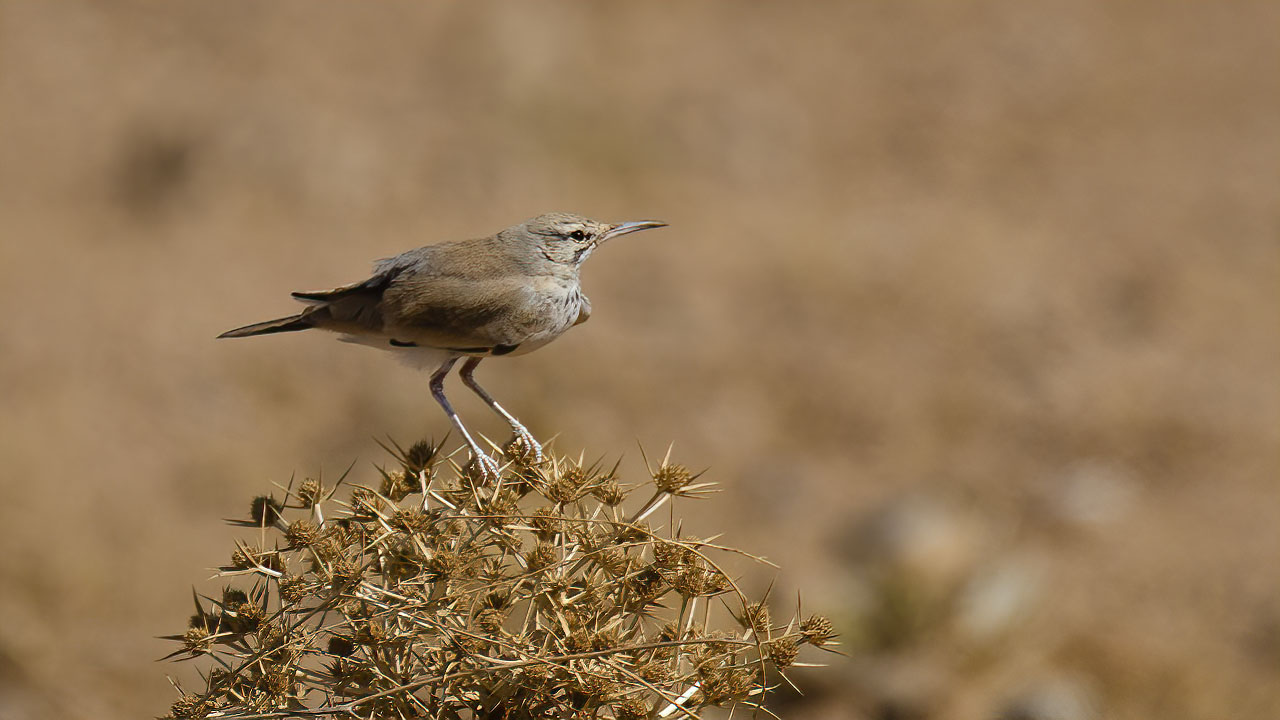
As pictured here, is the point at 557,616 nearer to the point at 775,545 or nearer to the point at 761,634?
the point at 761,634

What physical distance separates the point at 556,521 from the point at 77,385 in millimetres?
9834

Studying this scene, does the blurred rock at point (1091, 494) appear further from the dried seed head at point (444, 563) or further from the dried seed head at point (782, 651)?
the dried seed head at point (444, 563)

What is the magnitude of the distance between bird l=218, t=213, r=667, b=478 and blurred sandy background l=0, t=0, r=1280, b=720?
328cm

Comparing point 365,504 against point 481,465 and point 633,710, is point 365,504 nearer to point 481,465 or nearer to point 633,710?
point 481,465

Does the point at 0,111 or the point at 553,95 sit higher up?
the point at 553,95

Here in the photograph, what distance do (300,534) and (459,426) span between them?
1.16m

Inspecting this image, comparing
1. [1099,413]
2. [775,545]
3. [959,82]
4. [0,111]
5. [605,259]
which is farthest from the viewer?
[959,82]

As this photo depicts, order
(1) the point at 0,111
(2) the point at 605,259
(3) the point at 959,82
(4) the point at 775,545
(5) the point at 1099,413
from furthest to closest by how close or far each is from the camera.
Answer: (3) the point at 959,82, (1) the point at 0,111, (2) the point at 605,259, (5) the point at 1099,413, (4) the point at 775,545

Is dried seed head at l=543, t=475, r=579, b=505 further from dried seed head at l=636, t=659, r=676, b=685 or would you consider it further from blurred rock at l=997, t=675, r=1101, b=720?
blurred rock at l=997, t=675, r=1101, b=720

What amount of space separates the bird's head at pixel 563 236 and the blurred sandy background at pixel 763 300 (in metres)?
3.27

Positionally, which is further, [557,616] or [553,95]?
[553,95]

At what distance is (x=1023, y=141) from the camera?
50.9 ft

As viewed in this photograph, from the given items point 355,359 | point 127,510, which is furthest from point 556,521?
point 355,359

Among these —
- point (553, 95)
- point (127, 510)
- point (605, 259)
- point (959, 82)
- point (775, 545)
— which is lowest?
point (127, 510)
